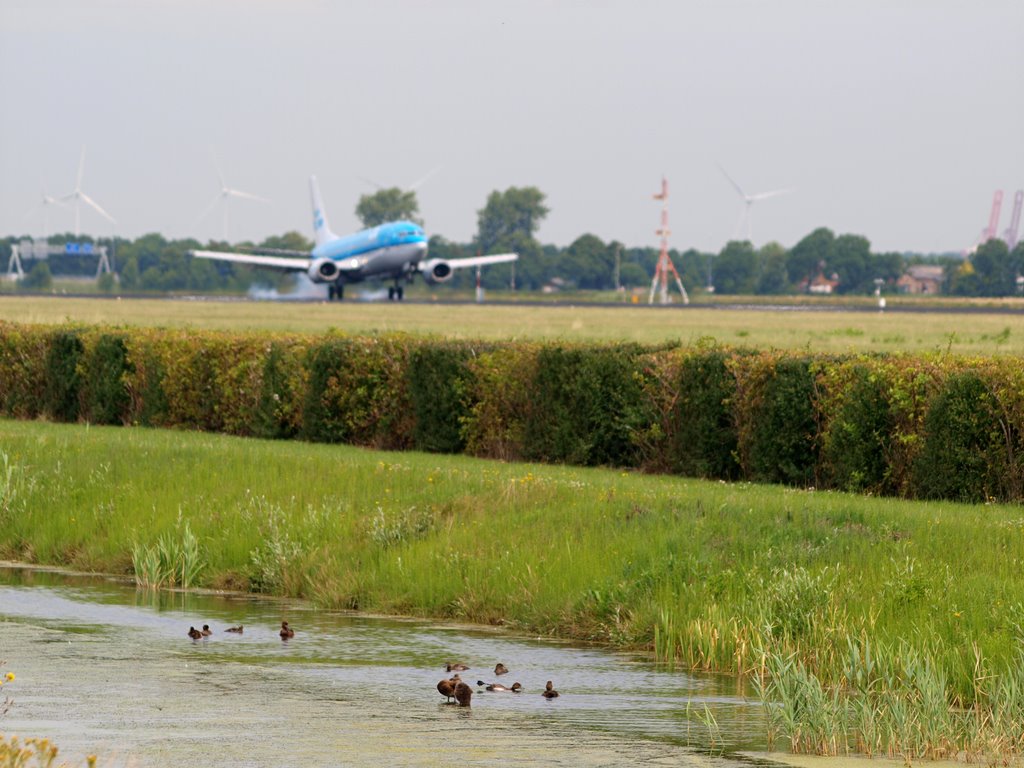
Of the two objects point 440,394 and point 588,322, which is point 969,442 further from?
point 588,322

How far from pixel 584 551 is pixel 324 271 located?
92313 mm

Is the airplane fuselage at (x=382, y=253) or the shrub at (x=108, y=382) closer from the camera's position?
the shrub at (x=108, y=382)

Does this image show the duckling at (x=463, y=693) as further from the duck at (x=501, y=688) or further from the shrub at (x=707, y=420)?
the shrub at (x=707, y=420)

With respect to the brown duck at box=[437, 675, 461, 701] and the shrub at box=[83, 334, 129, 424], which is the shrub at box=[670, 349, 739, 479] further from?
the shrub at box=[83, 334, 129, 424]

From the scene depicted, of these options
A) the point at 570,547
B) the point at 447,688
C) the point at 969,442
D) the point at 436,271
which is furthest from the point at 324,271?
the point at 447,688

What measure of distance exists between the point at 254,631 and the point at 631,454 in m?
10.4

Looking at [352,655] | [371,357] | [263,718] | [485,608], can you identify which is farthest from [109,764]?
[371,357]

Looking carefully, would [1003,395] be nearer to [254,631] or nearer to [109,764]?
[254,631]

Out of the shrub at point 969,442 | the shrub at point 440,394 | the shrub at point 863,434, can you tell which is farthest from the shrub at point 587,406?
the shrub at point 969,442

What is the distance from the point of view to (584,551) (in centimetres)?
1590

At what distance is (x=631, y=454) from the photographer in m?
24.3

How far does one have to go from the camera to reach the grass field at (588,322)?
5856 cm

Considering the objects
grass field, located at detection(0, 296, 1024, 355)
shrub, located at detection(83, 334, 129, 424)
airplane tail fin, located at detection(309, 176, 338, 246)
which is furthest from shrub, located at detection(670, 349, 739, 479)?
airplane tail fin, located at detection(309, 176, 338, 246)

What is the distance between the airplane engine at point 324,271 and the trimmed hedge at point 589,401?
241 ft
